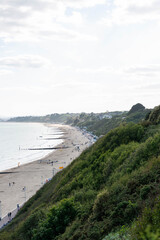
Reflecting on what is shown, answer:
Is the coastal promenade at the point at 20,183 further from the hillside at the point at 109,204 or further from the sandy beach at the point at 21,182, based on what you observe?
the hillside at the point at 109,204

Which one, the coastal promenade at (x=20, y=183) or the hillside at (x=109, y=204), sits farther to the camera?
the coastal promenade at (x=20, y=183)

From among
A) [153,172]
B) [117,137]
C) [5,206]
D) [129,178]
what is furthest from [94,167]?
[5,206]

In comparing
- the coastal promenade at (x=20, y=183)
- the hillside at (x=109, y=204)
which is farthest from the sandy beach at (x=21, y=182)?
the hillside at (x=109, y=204)

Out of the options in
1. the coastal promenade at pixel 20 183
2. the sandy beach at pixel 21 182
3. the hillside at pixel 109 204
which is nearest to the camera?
the hillside at pixel 109 204

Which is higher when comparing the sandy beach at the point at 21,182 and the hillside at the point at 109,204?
the hillside at the point at 109,204

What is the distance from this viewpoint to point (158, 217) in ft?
19.8

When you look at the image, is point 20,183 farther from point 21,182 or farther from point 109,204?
point 109,204

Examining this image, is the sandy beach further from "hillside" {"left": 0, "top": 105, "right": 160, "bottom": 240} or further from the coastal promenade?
"hillside" {"left": 0, "top": 105, "right": 160, "bottom": 240}

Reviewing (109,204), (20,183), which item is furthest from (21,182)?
(109,204)

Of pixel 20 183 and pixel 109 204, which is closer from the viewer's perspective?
pixel 109 204

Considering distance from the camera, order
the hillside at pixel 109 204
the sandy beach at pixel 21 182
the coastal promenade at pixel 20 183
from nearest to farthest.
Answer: the hillside at pixel 109 204, the coastal promenade at pixel 20 183, the sandy beach at pixel 21 182

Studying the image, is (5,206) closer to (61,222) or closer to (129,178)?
(61,222)

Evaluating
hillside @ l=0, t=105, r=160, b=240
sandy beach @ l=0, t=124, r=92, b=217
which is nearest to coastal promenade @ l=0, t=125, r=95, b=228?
sandy beach @ l=0, t=124, r=92, b=217

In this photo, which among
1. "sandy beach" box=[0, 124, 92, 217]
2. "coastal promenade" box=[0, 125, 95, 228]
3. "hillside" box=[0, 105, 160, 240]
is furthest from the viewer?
"sandy beach" box=[0, 124, 92, 217]
